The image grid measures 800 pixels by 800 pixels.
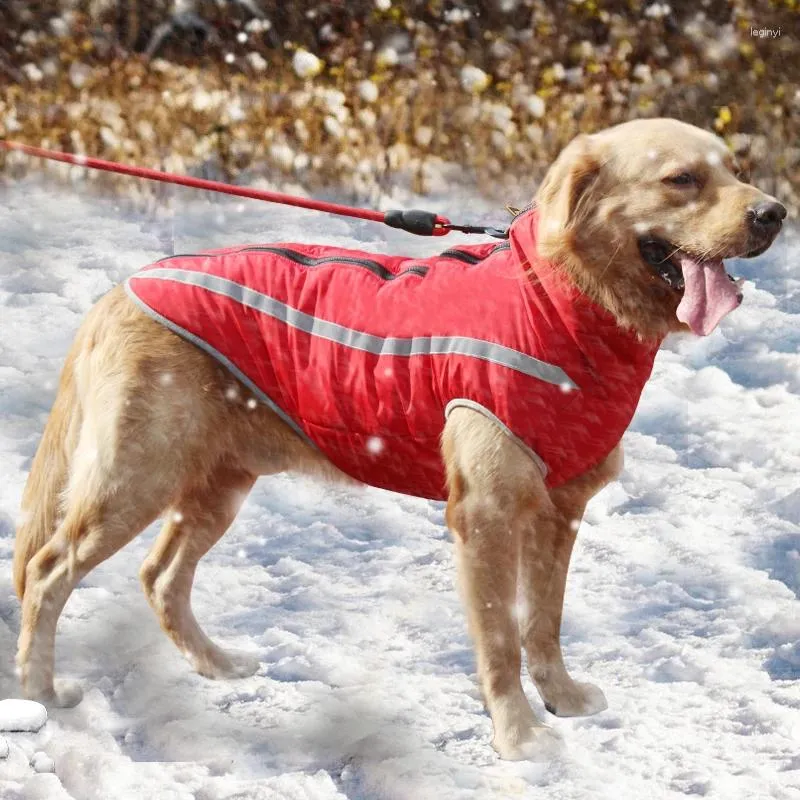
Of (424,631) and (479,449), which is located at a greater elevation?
(479,449)

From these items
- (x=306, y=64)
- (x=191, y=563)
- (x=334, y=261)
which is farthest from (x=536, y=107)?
(x=191, y=563)

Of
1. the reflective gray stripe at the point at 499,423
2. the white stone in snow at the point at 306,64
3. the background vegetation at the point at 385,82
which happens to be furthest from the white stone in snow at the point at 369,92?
the reflective gray stripe at the point at 499,423

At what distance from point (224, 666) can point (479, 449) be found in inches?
46.9

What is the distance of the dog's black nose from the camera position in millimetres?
3250

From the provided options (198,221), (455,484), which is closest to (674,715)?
(455,484)

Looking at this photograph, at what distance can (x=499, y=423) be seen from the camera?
3.41 metres

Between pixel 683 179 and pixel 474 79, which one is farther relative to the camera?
pixel 474 79

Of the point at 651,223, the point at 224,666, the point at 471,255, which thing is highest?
the point at 651,223

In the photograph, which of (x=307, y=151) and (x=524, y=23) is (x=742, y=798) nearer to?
(x=307, y=151)

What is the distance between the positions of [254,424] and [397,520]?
54.5 inches

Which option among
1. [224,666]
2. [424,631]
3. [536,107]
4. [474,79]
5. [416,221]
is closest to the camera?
[416,221]

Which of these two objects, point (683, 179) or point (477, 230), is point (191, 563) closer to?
point (477, 230)

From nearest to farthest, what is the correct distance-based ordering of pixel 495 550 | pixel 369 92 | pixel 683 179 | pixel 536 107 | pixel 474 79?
pixel 683 179, pixel 495 550, pixel 536 107, pixel 369 92, pixel 474 79

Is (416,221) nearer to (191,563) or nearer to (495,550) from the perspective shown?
(495,550)
